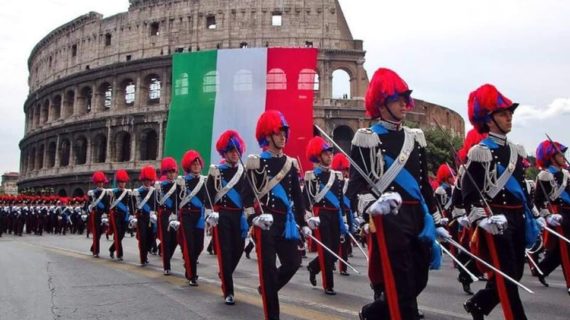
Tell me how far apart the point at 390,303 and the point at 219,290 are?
473 cm

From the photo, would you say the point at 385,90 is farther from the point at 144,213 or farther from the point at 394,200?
the point at 144,213

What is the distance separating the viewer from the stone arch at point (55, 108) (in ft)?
181

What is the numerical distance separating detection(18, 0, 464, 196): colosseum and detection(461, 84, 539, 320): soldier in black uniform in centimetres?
3684

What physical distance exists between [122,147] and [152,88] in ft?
19.4

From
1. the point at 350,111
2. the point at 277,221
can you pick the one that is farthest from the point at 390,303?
the point at 350,111

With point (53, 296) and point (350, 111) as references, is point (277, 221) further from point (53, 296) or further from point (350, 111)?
point (350, 111)

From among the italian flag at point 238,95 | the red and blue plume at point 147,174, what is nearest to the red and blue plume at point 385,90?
the red and blue plume at point 147,174

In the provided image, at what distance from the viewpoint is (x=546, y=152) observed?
318 inches

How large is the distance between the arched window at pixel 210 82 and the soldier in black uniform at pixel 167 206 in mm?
28608

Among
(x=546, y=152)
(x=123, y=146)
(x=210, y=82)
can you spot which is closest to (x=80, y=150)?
(x=123, y=146)

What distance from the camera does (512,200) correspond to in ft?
15.8

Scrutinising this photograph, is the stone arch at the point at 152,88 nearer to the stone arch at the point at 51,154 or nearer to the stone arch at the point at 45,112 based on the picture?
the stone arch at the point at 51,154

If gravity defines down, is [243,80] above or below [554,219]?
above

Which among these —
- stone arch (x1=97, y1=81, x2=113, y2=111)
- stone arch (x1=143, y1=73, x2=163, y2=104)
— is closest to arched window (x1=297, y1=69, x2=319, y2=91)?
stone arch (x1=143, y1=73, x2=163, y2=104)
